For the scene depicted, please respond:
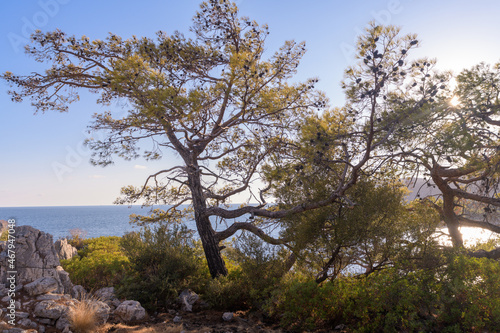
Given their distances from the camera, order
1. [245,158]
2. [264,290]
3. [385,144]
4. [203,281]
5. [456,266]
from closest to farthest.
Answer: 1. [456,266]
2. [385,144]
3. [264,290]
4. [203,281]
5. [245,158]

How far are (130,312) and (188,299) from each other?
1405 mm

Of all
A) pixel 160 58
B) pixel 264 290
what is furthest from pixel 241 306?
pixel 160 58

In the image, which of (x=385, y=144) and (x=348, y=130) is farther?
(x=348, y=130)

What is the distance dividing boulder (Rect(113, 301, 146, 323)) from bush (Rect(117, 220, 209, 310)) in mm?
612

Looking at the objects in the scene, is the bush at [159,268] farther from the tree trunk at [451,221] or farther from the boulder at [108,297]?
the tree trunk at [451,221]

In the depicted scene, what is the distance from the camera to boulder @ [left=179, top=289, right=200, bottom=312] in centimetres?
645

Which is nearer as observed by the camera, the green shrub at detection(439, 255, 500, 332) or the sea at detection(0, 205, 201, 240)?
the green shrub at detection(439, 255, 500, 332)

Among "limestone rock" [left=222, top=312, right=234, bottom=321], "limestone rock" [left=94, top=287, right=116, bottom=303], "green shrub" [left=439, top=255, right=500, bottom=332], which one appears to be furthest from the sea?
"green shrub" [left=439, top=255, right=500, bottom=332]

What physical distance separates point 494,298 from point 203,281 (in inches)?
211

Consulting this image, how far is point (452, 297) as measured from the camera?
4.74m

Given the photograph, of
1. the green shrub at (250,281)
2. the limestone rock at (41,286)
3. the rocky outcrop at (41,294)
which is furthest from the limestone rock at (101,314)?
the green shrub at (250,281)

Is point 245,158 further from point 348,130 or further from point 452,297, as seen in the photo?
point 452,297

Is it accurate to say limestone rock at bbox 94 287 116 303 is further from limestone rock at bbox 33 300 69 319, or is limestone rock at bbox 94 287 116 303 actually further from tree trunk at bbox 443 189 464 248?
tree trunk at bbox 443 189 464 248

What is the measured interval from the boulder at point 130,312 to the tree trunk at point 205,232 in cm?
230
